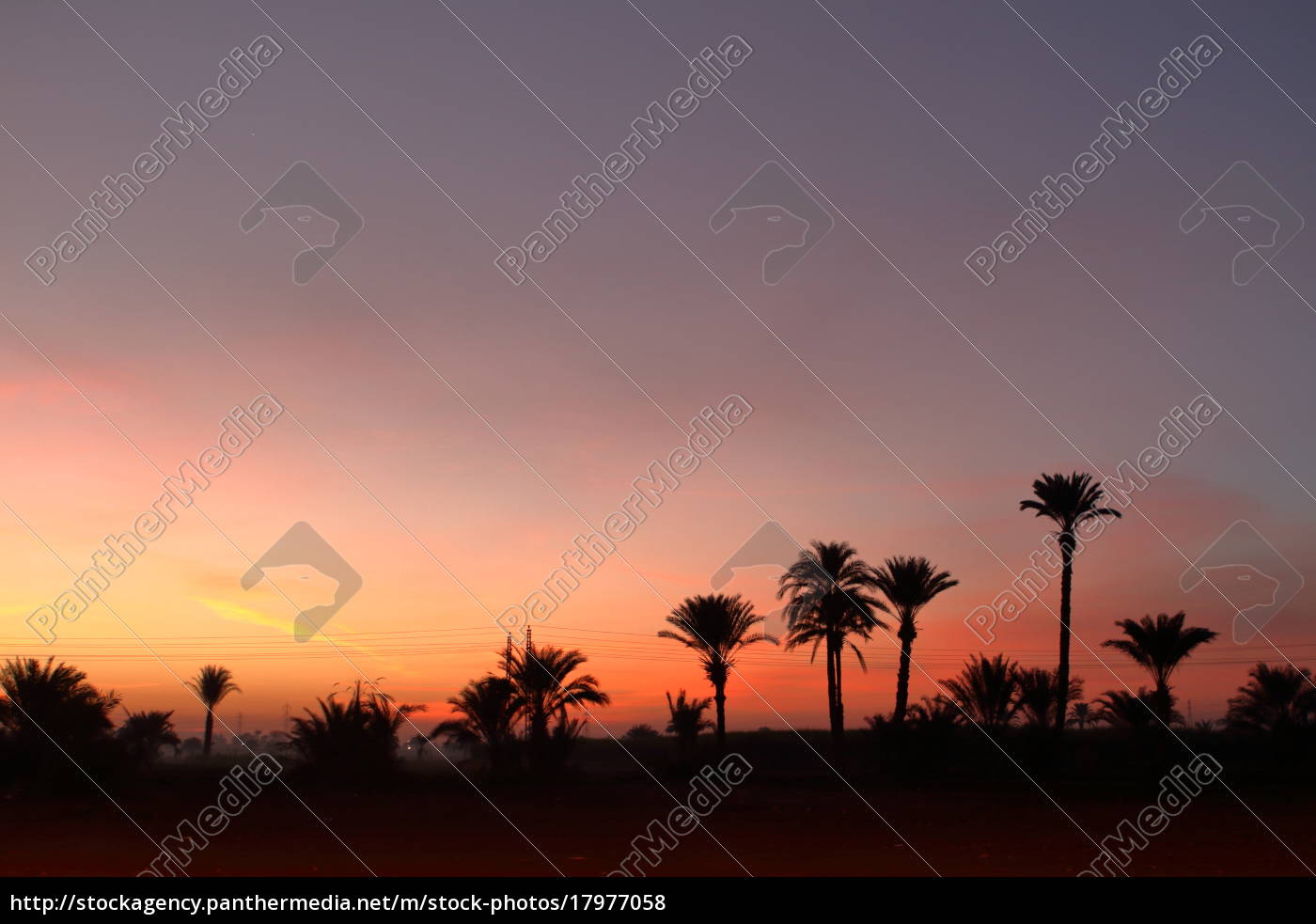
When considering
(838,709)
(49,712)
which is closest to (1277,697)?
(838,709)

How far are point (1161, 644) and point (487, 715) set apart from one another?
28.4 meters

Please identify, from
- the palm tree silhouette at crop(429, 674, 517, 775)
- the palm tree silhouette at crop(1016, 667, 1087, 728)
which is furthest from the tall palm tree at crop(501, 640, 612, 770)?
the palm tree silhouette at crop(1016, 667, 1087, 728)

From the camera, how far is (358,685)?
34.5 m

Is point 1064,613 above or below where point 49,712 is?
above

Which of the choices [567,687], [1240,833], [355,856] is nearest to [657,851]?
[355,856]

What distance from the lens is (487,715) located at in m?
38.4

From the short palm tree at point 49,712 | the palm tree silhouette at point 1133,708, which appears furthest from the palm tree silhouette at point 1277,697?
the short palm tree at point 49,712

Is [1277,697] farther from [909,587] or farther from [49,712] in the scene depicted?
[49,712]

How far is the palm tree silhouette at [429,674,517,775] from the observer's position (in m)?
38.2

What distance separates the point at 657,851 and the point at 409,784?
1894 cm

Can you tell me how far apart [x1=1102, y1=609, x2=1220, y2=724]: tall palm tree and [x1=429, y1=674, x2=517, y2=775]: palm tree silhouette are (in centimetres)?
2629

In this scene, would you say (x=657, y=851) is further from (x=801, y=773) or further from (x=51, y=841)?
(x=801, y=773)

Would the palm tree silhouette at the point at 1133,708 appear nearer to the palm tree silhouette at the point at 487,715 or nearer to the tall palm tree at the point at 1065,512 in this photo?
the tall palm tree at the point at 1065,512

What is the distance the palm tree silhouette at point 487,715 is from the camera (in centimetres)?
3819
